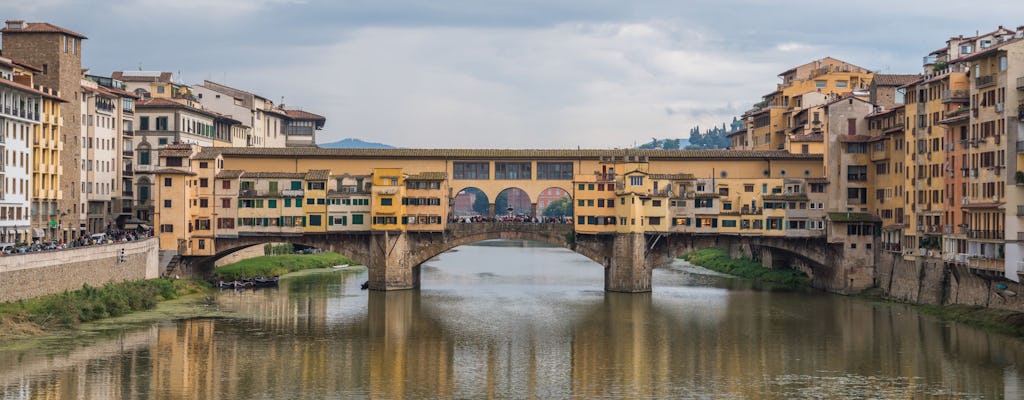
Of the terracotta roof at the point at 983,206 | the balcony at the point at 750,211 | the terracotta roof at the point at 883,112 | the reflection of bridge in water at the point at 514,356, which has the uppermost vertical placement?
the terracotta roof at the point at 883,112

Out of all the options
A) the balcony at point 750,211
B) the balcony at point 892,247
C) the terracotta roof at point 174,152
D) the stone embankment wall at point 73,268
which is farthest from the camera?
the balcony at point 750,211

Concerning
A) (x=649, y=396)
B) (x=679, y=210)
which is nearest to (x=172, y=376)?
(x=649, y=396)

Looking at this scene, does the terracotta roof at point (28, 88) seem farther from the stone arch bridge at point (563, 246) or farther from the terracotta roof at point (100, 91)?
the stone arch bridge at point (563, 246)

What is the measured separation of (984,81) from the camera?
61.3 meters

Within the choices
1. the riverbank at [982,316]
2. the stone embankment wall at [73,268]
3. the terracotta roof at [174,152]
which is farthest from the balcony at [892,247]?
the stone embankment wall at [73,268]

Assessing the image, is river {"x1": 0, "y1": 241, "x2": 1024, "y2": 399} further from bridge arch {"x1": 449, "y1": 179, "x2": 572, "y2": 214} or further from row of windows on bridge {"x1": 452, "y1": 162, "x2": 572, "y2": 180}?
row of windows on bridge {"x1": 452, "y1": 162, "x2": 572, "y2": 180}

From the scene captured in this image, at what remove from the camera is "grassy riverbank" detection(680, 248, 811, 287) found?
8612 centimetres

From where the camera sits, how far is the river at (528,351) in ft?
151

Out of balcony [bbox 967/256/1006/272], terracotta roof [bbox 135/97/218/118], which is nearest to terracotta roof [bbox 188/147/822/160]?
terracotta roof [bbox 135/97/218/118]

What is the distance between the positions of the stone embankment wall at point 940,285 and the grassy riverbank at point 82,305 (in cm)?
4005

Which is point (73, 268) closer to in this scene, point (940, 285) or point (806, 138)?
point (940, 285)

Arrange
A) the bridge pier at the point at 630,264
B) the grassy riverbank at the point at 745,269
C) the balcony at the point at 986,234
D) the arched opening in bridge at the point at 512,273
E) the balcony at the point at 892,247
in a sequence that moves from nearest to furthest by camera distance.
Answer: the balcony at the point at 986,234, the balcony at the point at 892,247, the bridge pier at the point at 630,264, the arched opening in bridge at the point at 512,273, the grassy riverbank at the point at 745,269

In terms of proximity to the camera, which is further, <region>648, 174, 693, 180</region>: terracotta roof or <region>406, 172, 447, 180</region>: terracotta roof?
<region>648, 174, 693, 180</region>: terracotta roof

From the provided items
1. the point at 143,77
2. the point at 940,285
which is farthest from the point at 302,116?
the point at 940,285
